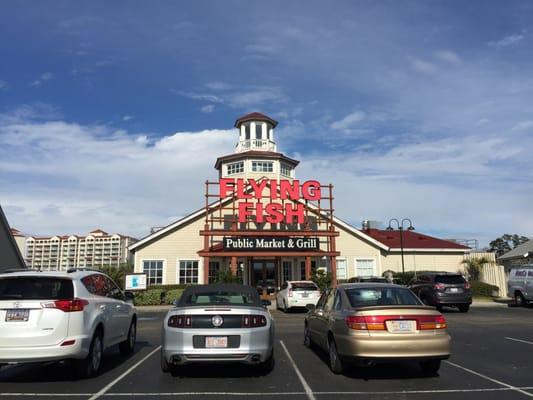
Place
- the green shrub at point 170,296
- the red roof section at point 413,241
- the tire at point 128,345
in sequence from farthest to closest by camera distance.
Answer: the red roof section at point 413,241 < the green shrub at point 170,296 < the tire at point 128,345

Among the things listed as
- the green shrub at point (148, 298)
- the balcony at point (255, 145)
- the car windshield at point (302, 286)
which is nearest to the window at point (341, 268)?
the balcony at point (255, 145)

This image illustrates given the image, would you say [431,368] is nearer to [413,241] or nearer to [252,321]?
[252,321]

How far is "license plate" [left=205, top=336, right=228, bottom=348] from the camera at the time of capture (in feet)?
23.3

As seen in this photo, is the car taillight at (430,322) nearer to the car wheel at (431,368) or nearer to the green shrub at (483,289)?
the car wheel at (431,368)

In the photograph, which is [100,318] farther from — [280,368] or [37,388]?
[280,368]

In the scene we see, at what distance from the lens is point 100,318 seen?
26.0 feet

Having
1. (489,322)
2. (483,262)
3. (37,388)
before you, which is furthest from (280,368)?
(483,262)

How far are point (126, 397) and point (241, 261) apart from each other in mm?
25556

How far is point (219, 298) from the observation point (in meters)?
8.29

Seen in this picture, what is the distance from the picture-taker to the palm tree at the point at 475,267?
34.3 metres

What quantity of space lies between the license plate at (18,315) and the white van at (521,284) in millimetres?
23000

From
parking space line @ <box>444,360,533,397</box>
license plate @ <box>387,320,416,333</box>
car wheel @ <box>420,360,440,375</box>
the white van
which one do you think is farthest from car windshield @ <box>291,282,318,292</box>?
license plate @ <box>387,320,416,333</box>

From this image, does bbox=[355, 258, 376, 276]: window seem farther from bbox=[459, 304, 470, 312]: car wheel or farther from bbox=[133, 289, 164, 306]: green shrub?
bbox=[133, 289, 164, 306]: green shrub

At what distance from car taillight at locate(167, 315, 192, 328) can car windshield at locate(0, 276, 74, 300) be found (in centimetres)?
156
